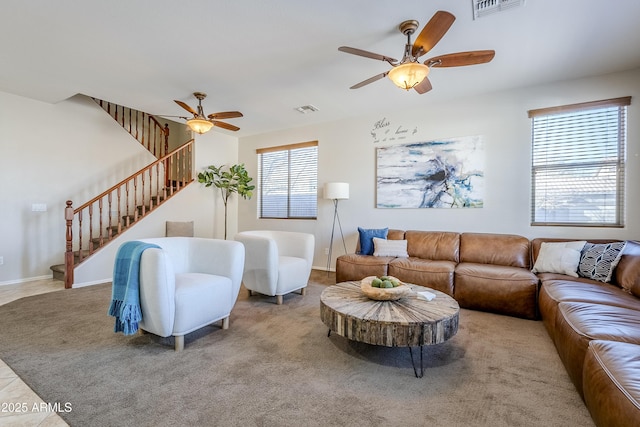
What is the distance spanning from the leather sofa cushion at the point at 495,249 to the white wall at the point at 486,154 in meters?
0.24

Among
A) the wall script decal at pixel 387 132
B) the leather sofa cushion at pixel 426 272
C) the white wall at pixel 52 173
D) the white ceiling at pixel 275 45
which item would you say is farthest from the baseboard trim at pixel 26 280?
the wall script decal at pixel 387 132

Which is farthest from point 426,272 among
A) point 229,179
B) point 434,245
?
point 229,179

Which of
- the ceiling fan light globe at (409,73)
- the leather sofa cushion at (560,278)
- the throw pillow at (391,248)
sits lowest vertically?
the leather sofa cushion at (560,278)

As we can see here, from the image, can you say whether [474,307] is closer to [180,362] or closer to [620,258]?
[620,258]

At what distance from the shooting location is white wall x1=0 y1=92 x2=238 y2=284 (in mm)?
4137

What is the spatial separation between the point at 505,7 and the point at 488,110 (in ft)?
6.24

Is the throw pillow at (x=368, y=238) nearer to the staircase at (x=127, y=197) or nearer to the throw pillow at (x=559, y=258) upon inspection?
the throw pillow at (x=559, y=258)

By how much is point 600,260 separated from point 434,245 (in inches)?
64.0

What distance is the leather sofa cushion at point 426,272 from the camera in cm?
333

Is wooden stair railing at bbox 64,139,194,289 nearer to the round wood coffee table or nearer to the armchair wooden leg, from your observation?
the armchair wooden leg

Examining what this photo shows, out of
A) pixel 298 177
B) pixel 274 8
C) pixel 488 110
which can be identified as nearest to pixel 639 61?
pixel 488 110

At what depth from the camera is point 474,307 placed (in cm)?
320

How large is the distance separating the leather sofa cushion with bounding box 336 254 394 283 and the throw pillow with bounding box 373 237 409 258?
0.12m

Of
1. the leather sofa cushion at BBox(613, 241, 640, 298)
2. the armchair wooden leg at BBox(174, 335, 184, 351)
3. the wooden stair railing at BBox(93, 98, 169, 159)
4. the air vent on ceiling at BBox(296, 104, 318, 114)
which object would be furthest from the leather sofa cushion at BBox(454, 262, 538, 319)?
the wooden stair railing at BBox(93, 98, 169, 159)
